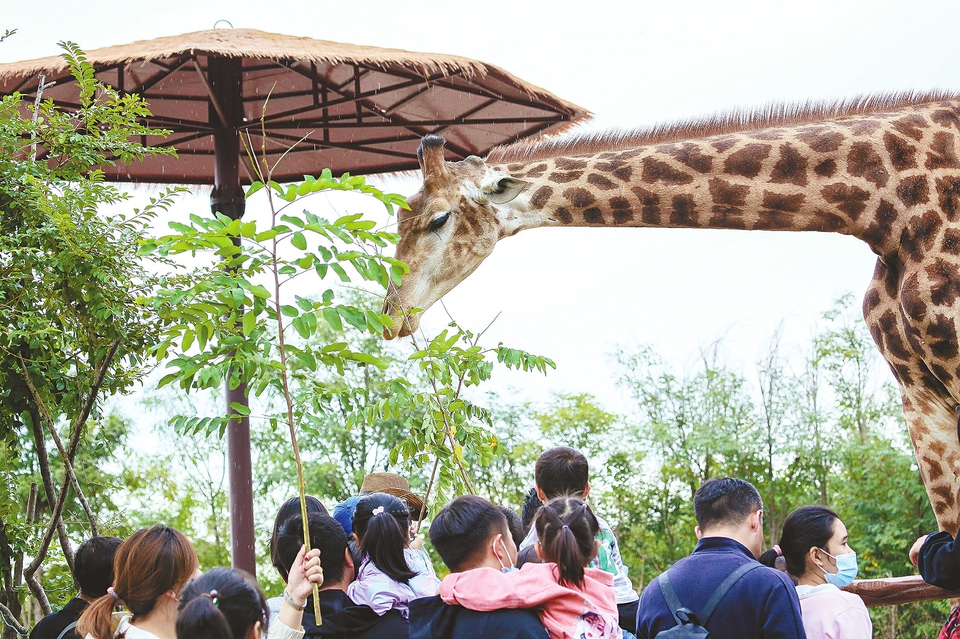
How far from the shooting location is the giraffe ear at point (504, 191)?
4.18m

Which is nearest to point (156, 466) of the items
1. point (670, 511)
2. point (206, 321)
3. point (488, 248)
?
point (670, 511)

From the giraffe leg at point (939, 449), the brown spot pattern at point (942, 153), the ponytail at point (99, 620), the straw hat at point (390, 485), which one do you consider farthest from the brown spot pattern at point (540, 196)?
the ponytail at point (99, 620)

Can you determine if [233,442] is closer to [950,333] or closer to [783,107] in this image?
[783,107]

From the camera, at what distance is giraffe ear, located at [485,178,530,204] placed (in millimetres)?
4180

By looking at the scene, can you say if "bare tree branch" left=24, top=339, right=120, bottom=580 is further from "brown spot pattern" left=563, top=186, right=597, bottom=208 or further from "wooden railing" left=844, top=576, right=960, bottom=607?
"wooden railing" left=844, top=576, right=960, bottom=607

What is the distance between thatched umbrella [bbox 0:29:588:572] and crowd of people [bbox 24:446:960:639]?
11.0 ft

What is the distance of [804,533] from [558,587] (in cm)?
103

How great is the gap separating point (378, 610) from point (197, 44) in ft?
13.1

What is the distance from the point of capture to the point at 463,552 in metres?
2.75

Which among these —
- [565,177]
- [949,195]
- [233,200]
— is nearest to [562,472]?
[565,177]

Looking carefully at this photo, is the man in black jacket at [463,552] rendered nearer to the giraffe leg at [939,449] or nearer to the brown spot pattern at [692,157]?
the brown spot pattern at [692,157]

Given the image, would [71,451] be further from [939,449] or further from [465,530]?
[939,449]

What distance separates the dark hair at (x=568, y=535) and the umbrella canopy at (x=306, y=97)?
12.6ft

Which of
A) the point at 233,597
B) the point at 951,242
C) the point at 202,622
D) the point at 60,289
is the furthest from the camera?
the point at 60,289
